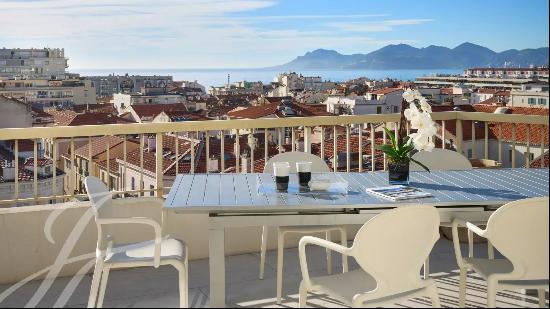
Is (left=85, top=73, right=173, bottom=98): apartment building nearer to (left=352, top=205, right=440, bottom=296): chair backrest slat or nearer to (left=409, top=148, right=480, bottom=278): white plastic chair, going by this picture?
(left=409, top=148, right=480, bottom=278): white plastic chair

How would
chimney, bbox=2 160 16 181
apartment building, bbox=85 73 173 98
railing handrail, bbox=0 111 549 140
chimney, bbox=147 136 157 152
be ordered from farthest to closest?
apartment building, bbox=85 73 173 98 < chimney, bbox=147 136 157 152 < chimney, bbox=2 160 16 181 < railing handrail, bbox=0 111 549 140

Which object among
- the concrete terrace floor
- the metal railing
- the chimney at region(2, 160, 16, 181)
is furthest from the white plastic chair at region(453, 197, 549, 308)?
the chimney at region(2, 160, 16, 181)

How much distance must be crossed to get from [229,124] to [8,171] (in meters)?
1.49

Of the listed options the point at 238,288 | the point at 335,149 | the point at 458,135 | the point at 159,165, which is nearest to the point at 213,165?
the point at 159,165

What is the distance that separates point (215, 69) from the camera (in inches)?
305

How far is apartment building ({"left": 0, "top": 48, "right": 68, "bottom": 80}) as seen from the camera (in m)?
6.61

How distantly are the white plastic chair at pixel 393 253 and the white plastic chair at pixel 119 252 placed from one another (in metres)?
0.76

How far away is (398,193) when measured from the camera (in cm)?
289

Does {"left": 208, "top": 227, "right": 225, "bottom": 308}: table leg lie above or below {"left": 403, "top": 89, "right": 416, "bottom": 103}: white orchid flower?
below

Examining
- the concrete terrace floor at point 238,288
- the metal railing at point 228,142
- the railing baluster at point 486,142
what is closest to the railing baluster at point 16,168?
the metal railing at point 228,142

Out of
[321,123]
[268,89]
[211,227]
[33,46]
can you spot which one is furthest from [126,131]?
[268,89]

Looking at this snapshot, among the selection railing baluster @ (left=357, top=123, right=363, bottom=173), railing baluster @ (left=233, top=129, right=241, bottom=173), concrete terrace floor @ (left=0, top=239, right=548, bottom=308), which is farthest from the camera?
railing baluster @ (left=357, top=123, right=363, bottom=173)

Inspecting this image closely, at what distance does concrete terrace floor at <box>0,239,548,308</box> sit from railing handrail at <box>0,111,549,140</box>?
881 mm

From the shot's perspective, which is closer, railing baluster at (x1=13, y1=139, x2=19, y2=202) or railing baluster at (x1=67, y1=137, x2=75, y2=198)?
railing baluster at (x1=13, y1=139, x2=19, y2=202)
